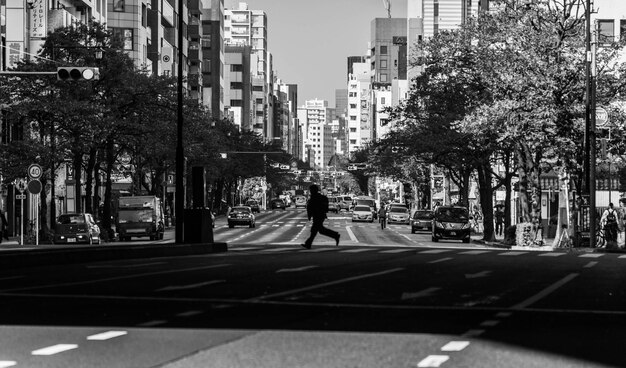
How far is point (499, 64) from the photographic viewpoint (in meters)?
48.2

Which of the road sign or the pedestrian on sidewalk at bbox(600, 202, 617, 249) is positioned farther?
the road sign

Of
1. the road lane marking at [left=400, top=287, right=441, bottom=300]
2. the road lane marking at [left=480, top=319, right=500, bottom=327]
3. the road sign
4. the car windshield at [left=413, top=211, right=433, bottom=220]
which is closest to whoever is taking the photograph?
the road lane marking at [left=480, top=319, right=500, bottom=327]

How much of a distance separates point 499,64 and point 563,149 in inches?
178

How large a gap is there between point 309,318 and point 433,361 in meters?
3.34

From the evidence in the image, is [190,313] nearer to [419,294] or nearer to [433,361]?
[419,294]

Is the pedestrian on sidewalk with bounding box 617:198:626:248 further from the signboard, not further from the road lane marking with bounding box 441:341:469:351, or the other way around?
the signboard

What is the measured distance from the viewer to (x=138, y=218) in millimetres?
64750

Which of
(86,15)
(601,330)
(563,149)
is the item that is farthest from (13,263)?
(86,15)

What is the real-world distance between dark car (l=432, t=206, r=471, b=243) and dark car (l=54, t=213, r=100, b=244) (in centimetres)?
1762

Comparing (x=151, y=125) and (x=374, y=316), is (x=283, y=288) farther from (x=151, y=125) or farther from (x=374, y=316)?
(x=151, y=125)

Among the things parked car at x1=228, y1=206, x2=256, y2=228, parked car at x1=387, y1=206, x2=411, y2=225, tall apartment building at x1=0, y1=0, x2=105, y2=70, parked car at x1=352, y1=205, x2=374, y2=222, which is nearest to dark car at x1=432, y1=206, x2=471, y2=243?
tall apartment building at x1=0, y1=0, x2=105, y2=70

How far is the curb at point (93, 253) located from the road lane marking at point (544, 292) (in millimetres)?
10651

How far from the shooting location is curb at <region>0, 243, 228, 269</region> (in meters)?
23.7

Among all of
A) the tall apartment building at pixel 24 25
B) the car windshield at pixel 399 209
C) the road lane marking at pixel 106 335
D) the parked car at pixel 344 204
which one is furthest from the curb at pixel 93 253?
the parked car at pixel 344 204
